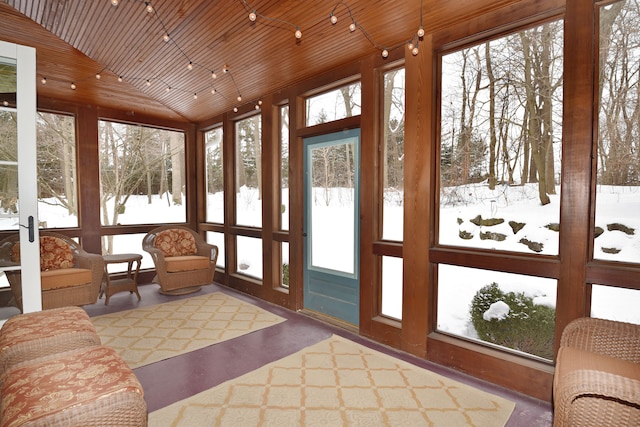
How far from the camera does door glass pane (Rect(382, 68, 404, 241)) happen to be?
10.8ft

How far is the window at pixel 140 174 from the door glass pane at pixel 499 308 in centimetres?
484

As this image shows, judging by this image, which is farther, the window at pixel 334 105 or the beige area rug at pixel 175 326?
the window at pixel 334 105

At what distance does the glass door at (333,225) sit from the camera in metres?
3.75

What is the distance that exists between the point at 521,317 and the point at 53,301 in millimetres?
4814

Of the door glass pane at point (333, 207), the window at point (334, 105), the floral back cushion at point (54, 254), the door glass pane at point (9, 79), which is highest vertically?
the window at point (334, 105)

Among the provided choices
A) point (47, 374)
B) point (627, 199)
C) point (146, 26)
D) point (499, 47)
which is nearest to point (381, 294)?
point (627, 199)

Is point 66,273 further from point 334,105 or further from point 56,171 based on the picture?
point 334,105

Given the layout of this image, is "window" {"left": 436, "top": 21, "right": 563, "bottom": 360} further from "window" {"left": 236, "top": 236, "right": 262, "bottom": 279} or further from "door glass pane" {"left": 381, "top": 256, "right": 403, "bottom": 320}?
"window" {"left": 236, "top": 236, "right": 262, "bottom": 279}

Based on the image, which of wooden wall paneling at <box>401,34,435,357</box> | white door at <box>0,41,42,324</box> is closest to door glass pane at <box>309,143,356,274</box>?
wooden wall paneling at <box>401,34,435,357</box>

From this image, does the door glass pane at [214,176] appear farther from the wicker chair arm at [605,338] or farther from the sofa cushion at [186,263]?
the wicker chair arm at [605,338]

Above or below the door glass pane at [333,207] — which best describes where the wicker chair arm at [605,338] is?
below

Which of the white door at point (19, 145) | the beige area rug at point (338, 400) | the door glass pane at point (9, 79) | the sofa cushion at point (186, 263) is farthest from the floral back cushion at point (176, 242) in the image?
the beige area rug at point (338, 400)

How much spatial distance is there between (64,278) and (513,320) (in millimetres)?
4692

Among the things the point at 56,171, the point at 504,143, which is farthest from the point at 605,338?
the point at 56,171
